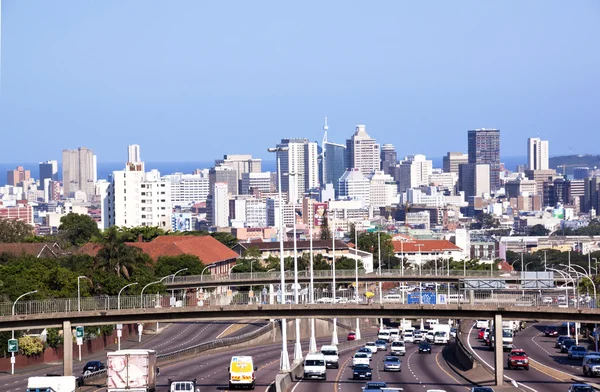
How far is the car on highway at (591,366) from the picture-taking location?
10394 centimetres

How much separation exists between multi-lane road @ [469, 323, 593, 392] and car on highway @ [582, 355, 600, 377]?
811 mm

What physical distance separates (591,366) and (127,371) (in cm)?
3694

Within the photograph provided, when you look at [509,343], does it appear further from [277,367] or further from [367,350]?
[277,367]

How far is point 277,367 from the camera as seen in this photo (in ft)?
378

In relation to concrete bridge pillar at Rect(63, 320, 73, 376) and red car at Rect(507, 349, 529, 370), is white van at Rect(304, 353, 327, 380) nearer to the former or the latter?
red car at Rect(507, 349, 529, 370)

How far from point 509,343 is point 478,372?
2641cm

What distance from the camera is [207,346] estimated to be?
438 feet

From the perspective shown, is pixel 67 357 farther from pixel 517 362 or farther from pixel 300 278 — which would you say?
pixel 300 278

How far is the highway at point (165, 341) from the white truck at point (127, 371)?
1302 cm

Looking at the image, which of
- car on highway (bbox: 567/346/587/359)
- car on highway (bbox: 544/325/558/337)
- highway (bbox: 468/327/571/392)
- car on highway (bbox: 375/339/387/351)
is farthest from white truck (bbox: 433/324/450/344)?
car on highway (bbox: 567/346/587/359)

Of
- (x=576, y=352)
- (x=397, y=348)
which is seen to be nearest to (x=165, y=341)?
(x=397, y=348)

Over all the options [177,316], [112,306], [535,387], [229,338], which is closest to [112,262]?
[229,338]

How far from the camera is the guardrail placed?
99213 mm

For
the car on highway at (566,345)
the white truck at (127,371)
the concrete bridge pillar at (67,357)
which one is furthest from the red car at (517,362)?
the white truck at (127,371)
